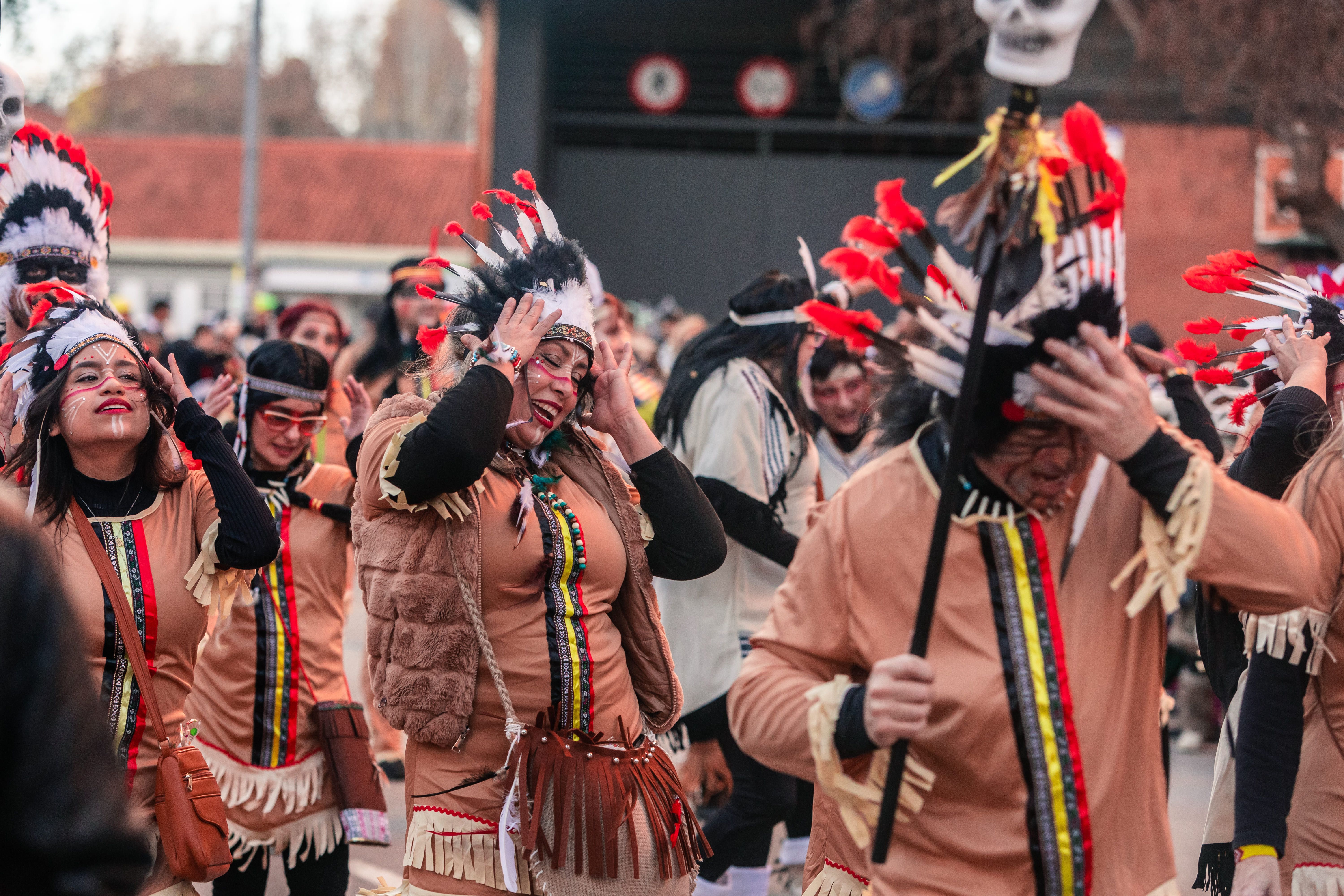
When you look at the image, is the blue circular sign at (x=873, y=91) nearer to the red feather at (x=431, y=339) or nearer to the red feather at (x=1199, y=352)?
the red feather at (x=1199, y=352)

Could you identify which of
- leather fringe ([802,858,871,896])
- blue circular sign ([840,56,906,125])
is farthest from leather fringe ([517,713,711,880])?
blue circular sign ([840,56,906,125])

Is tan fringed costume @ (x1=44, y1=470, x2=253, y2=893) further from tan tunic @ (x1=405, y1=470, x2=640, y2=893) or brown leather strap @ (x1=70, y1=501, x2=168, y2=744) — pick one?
tan tunic @ (x1=405, y1=470, x2=640, y2=893)

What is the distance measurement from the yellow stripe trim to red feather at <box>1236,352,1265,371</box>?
189cm

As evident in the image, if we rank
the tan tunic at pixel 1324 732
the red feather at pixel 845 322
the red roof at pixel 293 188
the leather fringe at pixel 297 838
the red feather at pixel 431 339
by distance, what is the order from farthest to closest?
the red roof at pixel 293 188, the leather fringe at pixel 297 838, the red feather at pixel 431 339, the tan tunic at pixel 1324 732, the red feather at pixel 845 322

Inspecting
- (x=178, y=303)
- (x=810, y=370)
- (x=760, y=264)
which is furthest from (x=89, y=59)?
(x=810, y=370)

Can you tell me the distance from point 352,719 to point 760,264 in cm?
1475

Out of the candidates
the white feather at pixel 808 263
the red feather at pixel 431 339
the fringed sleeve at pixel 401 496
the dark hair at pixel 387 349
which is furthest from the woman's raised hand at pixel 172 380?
the dark hair at pixel 387 349

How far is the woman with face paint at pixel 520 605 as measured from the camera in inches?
131

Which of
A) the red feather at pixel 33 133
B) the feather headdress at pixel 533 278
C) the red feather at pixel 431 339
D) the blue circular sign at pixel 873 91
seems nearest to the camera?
the feather headdress at pixel 533 278

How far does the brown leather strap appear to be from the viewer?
3455mm

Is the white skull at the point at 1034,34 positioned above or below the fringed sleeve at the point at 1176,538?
above

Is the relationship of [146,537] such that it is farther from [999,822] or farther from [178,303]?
[178,303]

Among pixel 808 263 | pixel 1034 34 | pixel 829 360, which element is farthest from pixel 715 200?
pixel 1034 34

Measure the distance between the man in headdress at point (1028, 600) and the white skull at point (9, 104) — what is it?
351cm
